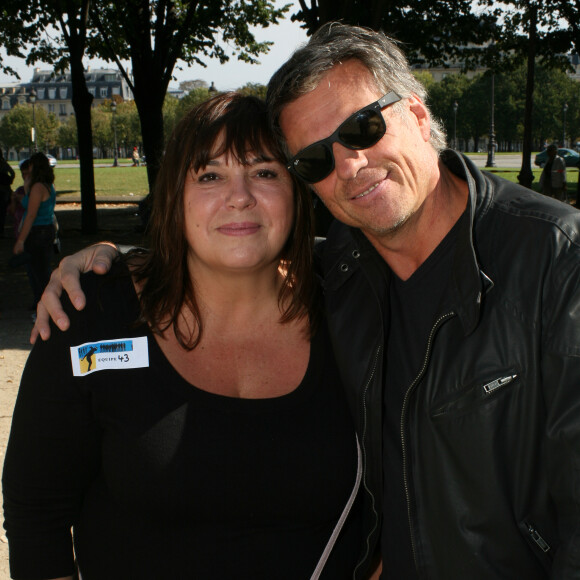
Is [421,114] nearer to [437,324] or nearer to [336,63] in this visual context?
[336,63]

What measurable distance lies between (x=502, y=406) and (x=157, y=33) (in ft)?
51.6

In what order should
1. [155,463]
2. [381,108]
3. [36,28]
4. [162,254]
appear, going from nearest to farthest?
[155,463] → [381,108] → [162,254] → [36,28]

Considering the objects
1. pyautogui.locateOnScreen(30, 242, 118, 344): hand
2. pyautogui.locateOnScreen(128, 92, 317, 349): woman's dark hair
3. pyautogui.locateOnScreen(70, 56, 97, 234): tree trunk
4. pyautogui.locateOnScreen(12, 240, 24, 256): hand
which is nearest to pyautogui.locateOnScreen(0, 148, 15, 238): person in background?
pyautogui.locateOnScreen(70, 56, 97, 234): tree trunk

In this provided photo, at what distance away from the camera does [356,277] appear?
8.15ft

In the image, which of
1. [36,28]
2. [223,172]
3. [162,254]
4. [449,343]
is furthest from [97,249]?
[36,28]

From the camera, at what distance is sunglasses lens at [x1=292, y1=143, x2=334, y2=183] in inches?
90.7

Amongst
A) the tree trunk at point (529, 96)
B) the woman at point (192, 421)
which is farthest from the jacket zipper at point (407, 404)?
the tree trunk at point (529, 96)

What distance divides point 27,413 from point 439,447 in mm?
1176

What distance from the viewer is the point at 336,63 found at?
2.31m

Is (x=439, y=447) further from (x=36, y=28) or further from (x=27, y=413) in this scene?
(x=36, y=28)

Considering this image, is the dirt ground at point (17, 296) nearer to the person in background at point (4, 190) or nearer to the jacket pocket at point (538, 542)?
the person in background at point (4, 190)

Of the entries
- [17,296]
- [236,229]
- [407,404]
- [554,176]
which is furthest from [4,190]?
[407,404]

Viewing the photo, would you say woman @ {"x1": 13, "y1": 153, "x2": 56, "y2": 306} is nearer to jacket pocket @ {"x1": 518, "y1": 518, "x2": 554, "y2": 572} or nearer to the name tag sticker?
the name tag sticker

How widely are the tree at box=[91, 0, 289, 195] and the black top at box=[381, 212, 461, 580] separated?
1232cm
